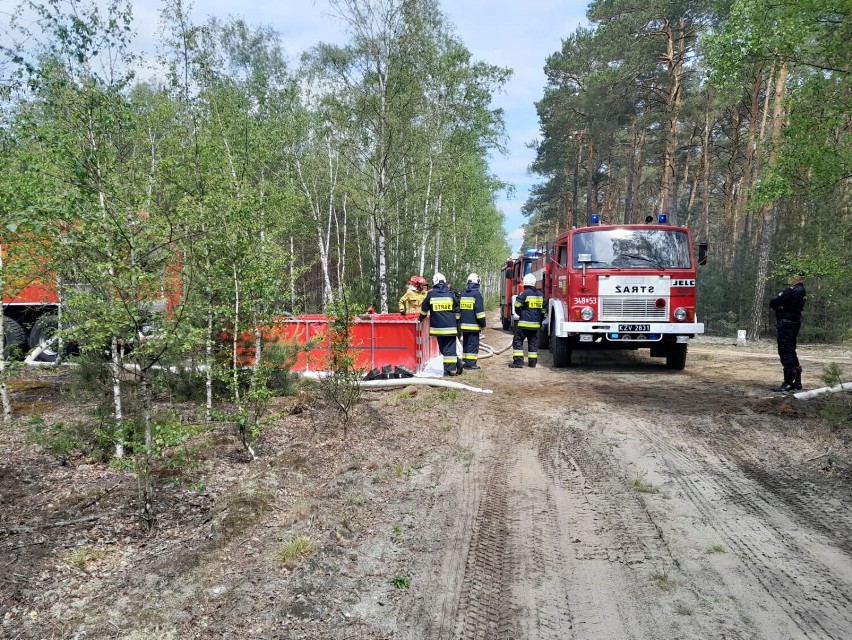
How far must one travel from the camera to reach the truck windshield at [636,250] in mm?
9984

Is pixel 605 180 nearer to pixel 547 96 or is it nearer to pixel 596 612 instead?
pixel 547 96

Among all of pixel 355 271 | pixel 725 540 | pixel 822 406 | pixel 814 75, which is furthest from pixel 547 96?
pixel 725 540

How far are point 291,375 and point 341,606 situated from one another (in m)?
5.18

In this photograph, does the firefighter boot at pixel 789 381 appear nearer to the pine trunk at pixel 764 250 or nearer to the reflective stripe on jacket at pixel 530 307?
the reflective stripe on jacket at pixel 530 307

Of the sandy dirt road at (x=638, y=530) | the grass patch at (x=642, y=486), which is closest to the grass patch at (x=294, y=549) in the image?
the sandy dirt road at (x=638, y=530)

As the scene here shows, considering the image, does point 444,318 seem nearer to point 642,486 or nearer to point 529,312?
point 529,312

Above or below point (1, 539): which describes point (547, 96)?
above

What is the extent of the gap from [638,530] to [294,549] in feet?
7.51

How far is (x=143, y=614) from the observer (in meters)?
2.65

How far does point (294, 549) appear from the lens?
3260 millimetres

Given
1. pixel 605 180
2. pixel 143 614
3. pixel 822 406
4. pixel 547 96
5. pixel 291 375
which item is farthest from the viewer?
pixel 605 180

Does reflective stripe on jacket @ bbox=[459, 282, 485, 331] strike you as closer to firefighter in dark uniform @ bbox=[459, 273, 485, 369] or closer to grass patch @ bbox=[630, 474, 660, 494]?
firefighter in dark uniform @ bbox=[459, 273, 485, 369]

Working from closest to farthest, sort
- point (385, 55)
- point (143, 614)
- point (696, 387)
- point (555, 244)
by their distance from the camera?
point (143, 614)
point (696, 387)
point (555, 244)
point (385, 55)

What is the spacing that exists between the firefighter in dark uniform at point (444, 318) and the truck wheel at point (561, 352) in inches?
101
